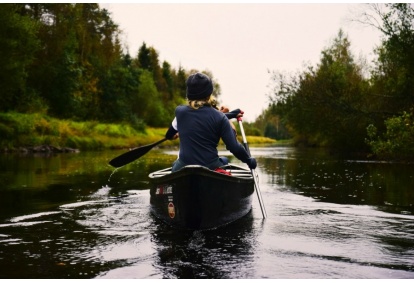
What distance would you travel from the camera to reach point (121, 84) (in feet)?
158

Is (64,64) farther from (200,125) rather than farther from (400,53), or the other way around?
(200,125)

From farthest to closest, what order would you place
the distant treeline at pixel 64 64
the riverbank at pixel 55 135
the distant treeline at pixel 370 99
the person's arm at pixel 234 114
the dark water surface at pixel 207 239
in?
the distant treeline at pixel 64 64, the riverbank at pixel 55 135, the distant treeline at pixel 370 99, the person's arm at pixel 234 114, the dark water surface at pixel 207 239

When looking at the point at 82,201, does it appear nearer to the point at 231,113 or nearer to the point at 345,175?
the point at 231,113

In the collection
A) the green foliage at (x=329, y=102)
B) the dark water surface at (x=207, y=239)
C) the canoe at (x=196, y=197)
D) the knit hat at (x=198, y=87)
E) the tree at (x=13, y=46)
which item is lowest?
the dark water surface at (x=207, y=239)

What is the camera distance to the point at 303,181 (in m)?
14.1

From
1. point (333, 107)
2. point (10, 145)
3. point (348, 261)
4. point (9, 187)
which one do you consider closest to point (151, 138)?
point (10, 145)

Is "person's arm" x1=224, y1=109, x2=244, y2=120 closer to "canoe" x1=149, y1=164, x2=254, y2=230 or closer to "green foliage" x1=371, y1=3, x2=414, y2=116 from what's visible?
"canoe" x1=149, y1=164, x2=254, y2=230

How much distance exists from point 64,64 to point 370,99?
23.1 m

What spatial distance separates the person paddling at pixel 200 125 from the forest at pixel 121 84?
12.6 meters

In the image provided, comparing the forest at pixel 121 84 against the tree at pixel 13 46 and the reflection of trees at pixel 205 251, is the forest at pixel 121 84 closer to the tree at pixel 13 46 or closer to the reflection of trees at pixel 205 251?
the tree at pixel 13 46

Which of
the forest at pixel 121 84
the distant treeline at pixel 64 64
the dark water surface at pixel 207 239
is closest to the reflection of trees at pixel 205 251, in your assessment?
the dark water surface at pixel 207 239

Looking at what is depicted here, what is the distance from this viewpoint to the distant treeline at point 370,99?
64.8ft

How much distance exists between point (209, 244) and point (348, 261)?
5.24ft

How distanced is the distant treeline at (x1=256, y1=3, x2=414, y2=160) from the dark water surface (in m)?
10.0
